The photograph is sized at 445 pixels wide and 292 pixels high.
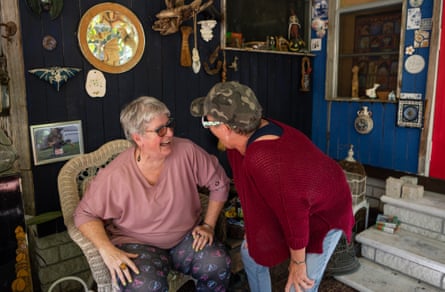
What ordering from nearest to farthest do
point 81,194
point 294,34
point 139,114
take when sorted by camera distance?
point 139,114 < point 81,194 < point 294,34

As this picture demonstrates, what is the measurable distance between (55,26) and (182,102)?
100cm

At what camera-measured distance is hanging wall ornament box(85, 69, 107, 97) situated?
7.46ft

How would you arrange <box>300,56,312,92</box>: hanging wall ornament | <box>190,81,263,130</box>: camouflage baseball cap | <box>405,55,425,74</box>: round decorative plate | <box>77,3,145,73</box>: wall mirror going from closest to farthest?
<box>190,81,263,130</box>: camouflage baseball cap
<box>77,3,145,73</box>: wall mirror
<box>405,55,425,74</box>: round decorative plate
<box>300,56,312,92</box>: hanging wall ornament

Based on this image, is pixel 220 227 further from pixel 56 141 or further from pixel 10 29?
pixel 10 29

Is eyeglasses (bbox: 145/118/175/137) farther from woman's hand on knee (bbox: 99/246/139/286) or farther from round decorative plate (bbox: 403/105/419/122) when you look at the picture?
round decorative plate (bbox: 403/105/419/122)

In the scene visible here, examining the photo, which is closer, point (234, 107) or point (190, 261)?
point (234, 107)

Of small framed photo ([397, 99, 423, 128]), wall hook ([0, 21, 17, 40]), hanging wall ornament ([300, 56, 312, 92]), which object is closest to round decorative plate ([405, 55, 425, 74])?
small framed photo ([397, 99, 423, 128])

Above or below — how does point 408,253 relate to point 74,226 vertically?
below

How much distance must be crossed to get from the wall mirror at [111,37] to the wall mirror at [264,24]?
2.51 ft

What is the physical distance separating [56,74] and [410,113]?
260 centimetres

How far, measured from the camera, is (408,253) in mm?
2383

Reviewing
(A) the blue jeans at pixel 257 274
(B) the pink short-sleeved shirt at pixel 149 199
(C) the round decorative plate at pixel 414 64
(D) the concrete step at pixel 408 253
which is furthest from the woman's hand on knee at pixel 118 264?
(C) the round decorative plate at pixel 414 64

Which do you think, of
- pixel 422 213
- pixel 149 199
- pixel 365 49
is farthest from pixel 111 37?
pixel 422 213

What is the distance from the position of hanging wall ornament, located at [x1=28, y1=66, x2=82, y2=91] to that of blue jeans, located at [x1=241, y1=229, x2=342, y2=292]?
1.39 meters
